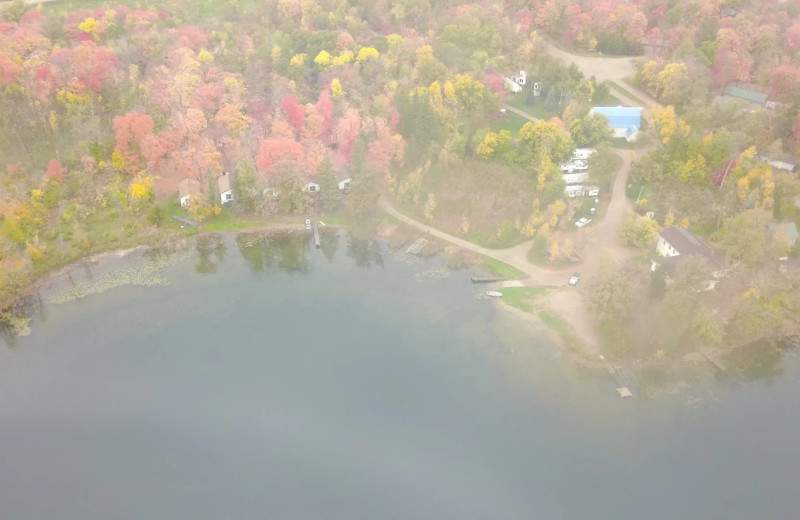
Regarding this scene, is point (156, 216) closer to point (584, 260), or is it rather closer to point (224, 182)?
point (224, 182)

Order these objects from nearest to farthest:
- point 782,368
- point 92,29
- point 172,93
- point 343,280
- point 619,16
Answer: point 782,368, point 343,280, point 172,93, point 92,29, point 619,16

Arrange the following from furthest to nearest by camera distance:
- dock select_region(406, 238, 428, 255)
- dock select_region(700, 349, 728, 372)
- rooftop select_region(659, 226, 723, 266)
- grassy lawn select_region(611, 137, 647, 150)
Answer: grassy lawn select_region(611, 137, 647, 150) → dock select_region(406, 238, 428, 255) → rooftop select_region(659, 226, 723, 266) → dock select_region(700, 349, 728, 372)

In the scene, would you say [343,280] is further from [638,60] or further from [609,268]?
[638,60]

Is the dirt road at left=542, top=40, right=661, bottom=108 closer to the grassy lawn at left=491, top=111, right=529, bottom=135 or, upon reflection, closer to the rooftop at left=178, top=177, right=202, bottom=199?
the grassy lawn at left=491, top=111, right=529, bottom=135

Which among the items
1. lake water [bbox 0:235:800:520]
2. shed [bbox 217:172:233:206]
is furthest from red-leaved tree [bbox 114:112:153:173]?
lake water [bbox 0:235:800:520]

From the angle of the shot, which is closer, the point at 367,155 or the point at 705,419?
the point at 705,419

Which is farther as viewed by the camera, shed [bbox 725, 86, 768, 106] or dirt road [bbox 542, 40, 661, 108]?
dirt road [bbox 542, 40, 661, 108]

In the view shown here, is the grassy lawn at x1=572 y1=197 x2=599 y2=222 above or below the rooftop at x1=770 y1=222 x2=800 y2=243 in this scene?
below

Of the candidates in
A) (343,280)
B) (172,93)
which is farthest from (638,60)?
(172,93)
